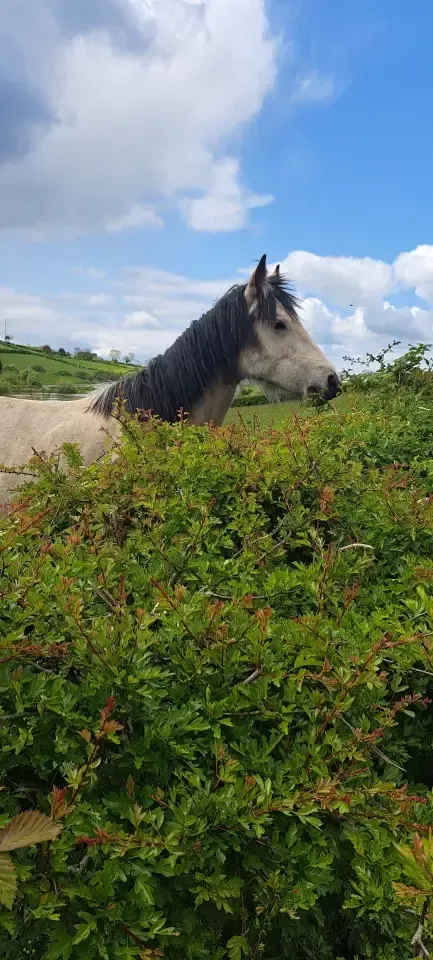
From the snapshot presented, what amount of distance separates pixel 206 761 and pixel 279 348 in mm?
4727

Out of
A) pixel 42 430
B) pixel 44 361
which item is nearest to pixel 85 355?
pixel 44 361

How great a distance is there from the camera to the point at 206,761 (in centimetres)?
131

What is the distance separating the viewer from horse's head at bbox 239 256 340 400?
552 cm

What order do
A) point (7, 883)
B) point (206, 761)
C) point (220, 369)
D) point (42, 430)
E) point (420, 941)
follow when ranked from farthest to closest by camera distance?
point (42, 430), point (220, 369), point (206, 761), point (420, 941), point (7, 883)

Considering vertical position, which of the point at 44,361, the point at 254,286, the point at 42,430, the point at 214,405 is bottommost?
the point at 42,430

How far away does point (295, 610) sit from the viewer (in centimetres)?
183

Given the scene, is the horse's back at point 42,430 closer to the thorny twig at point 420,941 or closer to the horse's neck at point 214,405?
the horse's neck at point 214,405

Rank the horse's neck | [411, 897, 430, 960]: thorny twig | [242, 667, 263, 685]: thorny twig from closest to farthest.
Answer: [411, 897, 430, 960]: thorny twig → [242, 667, 263, 685]: thorny twig → the horse's neck

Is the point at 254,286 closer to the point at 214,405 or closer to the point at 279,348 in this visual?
the point at 279,348

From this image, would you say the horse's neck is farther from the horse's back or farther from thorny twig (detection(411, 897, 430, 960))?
thorny twig (detection(411, 897, 430, 960))

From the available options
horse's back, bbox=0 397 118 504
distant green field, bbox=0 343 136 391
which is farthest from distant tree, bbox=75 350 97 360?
horse's back, bbox=0 397 118 504

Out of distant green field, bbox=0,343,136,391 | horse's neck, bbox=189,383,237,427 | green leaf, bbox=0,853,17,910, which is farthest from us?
distant green field, bbox=0,343,136,391

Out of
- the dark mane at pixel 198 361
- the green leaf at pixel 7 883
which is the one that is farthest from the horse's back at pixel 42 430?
the green leaf at pixel 7 883

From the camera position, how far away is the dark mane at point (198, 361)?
536 centimetres
